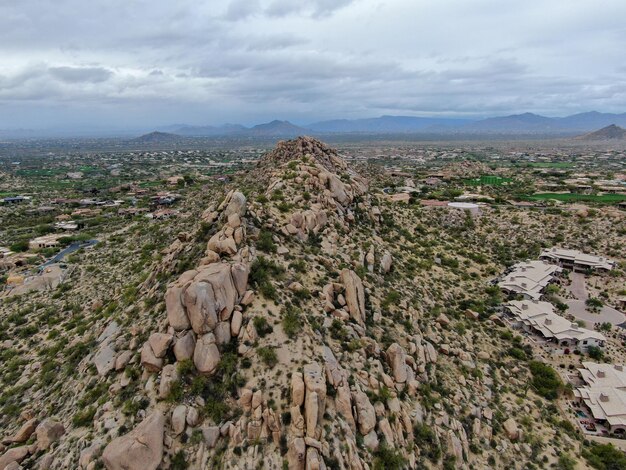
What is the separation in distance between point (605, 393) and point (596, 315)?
16946mm

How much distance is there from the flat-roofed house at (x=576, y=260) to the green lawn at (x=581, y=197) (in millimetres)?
41446

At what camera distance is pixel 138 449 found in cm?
1823

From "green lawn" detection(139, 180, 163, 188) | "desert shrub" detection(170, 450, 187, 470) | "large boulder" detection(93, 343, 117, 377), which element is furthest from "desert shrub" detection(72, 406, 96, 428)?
"green lawn" detection(139, 180, 163, 188)

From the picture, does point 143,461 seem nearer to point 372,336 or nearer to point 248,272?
point 248,272

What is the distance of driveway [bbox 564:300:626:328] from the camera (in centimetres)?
4525

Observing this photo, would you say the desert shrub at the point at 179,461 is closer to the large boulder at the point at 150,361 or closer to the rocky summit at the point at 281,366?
the rocky summit at the point at 281,366

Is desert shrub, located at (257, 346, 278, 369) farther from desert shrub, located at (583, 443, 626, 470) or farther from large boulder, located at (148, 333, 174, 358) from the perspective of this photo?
desert shrub, located at (583, 443, 626, 470)

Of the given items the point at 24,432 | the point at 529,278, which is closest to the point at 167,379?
the point at 24,432

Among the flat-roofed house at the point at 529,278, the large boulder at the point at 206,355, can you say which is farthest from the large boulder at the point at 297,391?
the flat-roofed house at the point at 529,278

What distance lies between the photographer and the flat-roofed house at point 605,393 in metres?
31.4

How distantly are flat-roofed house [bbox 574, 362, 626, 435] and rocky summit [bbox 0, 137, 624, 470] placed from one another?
358 centimetres

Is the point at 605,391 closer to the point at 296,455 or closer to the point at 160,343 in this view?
the point at 296,455

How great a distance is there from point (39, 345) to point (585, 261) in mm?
72934

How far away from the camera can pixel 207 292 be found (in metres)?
23.0
